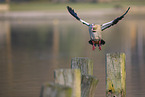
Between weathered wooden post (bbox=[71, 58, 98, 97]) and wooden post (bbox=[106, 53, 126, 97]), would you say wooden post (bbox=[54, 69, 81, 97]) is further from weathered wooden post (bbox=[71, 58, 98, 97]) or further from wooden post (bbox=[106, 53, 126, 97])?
wooden post (bbox=[106, 53, 126, 97])

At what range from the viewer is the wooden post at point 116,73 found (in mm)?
6918

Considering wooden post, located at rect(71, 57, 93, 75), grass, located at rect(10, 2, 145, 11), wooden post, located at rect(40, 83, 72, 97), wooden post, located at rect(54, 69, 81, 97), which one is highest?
grass, located at rect(10, 2, 145, 11)

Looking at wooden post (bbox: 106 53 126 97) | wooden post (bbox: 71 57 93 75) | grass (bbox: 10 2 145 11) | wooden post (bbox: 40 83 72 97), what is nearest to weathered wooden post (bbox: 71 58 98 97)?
wooden post (bbox: 71 57 93 75)

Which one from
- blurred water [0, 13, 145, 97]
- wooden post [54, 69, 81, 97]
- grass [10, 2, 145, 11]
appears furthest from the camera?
grass [10, 2, 145, 11]

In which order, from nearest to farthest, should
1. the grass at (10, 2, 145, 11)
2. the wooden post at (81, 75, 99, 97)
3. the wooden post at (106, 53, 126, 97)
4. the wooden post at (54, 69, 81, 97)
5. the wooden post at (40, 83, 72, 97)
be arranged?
the wooden post at (40, 83, 72, 97)
the wooden post at (54, 69, 81, 97)
the wooden post at (81, 75, 99, 97)
the wooden post at (106, 53, 126, 97)
the grass at (10, 2, 145, 11)

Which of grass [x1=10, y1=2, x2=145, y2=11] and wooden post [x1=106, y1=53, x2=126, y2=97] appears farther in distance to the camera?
grass [x1=10, y1=2, x2=145, y2=11]

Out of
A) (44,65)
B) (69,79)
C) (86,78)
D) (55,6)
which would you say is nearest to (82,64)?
(86,78)

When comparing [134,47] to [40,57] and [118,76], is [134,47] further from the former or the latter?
[118,76]

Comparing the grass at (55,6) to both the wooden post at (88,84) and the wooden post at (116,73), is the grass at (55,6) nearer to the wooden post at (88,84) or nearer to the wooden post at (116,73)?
the wooden post at (116,73)

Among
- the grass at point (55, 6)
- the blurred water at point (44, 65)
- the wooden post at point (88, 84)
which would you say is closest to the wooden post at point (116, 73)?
the wooden post at point (88, 84)

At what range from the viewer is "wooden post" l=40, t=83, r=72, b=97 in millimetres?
4700

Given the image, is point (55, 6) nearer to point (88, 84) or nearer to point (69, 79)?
point (88, 84)

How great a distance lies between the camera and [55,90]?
4.81 metres

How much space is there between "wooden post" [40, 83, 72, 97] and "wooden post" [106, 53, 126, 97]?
2.13m
